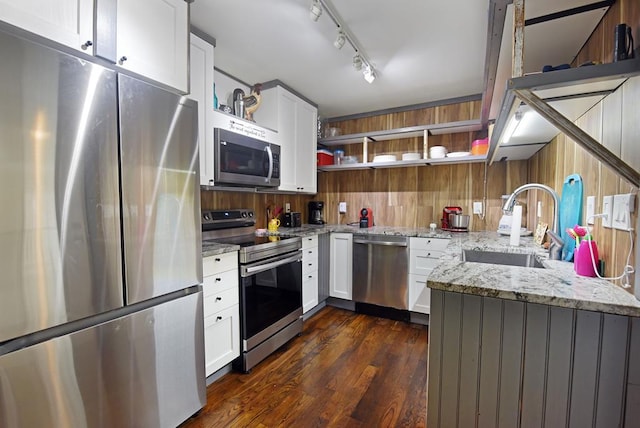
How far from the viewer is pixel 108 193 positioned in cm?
117

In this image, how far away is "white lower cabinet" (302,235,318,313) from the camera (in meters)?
2.76

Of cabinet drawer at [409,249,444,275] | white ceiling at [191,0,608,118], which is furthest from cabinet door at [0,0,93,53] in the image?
cabinet drawer at [409,249,444,275]

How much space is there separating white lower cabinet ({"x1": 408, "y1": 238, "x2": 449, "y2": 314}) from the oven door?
3.58 ft

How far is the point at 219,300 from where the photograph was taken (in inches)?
71.6

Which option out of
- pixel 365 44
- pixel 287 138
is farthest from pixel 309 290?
pixel 365 44

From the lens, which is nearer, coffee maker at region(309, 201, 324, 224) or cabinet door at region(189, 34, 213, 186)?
cabinet door at region(189, 34, 213, 186)

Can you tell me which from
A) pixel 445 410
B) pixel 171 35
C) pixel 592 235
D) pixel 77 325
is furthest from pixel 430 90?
pixel 77 325

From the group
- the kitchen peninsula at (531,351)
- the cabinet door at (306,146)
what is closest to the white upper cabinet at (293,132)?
the cabinet door at (306,146)

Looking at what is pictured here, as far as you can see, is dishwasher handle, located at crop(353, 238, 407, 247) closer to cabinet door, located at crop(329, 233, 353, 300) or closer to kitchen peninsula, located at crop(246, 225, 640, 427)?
cabinet door, located at crop(329, 233, 353, 300)

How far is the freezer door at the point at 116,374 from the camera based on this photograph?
984mm

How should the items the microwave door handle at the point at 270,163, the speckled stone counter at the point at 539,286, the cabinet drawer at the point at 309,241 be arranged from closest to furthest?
the speckled stone counter at the point at 539,286 → the microwave door handle at the point at 270,163 → the cabinet drawer at the point at 309,241

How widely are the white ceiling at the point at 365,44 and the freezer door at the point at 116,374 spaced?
5.52ft

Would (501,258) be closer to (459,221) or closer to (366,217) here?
(459,221)

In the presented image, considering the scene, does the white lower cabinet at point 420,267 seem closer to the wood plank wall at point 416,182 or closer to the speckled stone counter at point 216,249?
the wood plank wall at point 416,182
